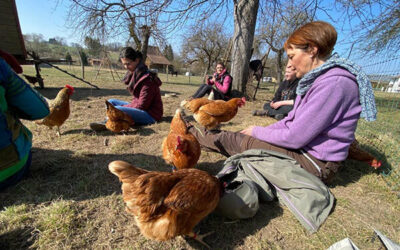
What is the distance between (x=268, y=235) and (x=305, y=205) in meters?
0.46

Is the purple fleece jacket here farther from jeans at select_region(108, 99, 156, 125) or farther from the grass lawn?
jeans at select_region(108, 99, 156, 125)

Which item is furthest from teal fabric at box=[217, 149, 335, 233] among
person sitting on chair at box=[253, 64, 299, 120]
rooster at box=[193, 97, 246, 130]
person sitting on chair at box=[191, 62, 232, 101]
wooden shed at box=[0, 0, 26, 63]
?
wooden shed at box=[0, 0, 26, 63]

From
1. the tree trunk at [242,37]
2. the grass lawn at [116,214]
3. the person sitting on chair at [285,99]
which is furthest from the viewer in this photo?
the tree trunk at [242,37]

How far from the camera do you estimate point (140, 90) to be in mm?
4125

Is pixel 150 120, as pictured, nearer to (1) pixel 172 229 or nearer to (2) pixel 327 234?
(1) pixel 172 229

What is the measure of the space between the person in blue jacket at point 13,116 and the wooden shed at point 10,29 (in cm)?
832

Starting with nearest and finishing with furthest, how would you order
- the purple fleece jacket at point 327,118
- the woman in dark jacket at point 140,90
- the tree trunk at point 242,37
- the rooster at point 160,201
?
the rooster at point 160,201, the purple fleece jacket at point 327,118, the woman in dark jacket at point 140,90, the tree trunk at point 242,37

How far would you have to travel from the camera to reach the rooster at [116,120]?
3346 millimetres

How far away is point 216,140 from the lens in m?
2.87

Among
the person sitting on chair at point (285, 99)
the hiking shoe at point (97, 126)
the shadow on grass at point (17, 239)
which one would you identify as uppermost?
the person sitting on chair at point (285, 99)

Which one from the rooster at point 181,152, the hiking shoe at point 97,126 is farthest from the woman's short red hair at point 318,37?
the hiking shoe at point 97,126

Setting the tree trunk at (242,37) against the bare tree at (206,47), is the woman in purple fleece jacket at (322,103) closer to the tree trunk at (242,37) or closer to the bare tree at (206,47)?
the tree trunk at (242,37)

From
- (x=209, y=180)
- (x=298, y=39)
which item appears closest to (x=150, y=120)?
(x=209, y=180)

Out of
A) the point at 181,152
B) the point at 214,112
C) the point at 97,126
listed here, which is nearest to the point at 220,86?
the point at 214,112
